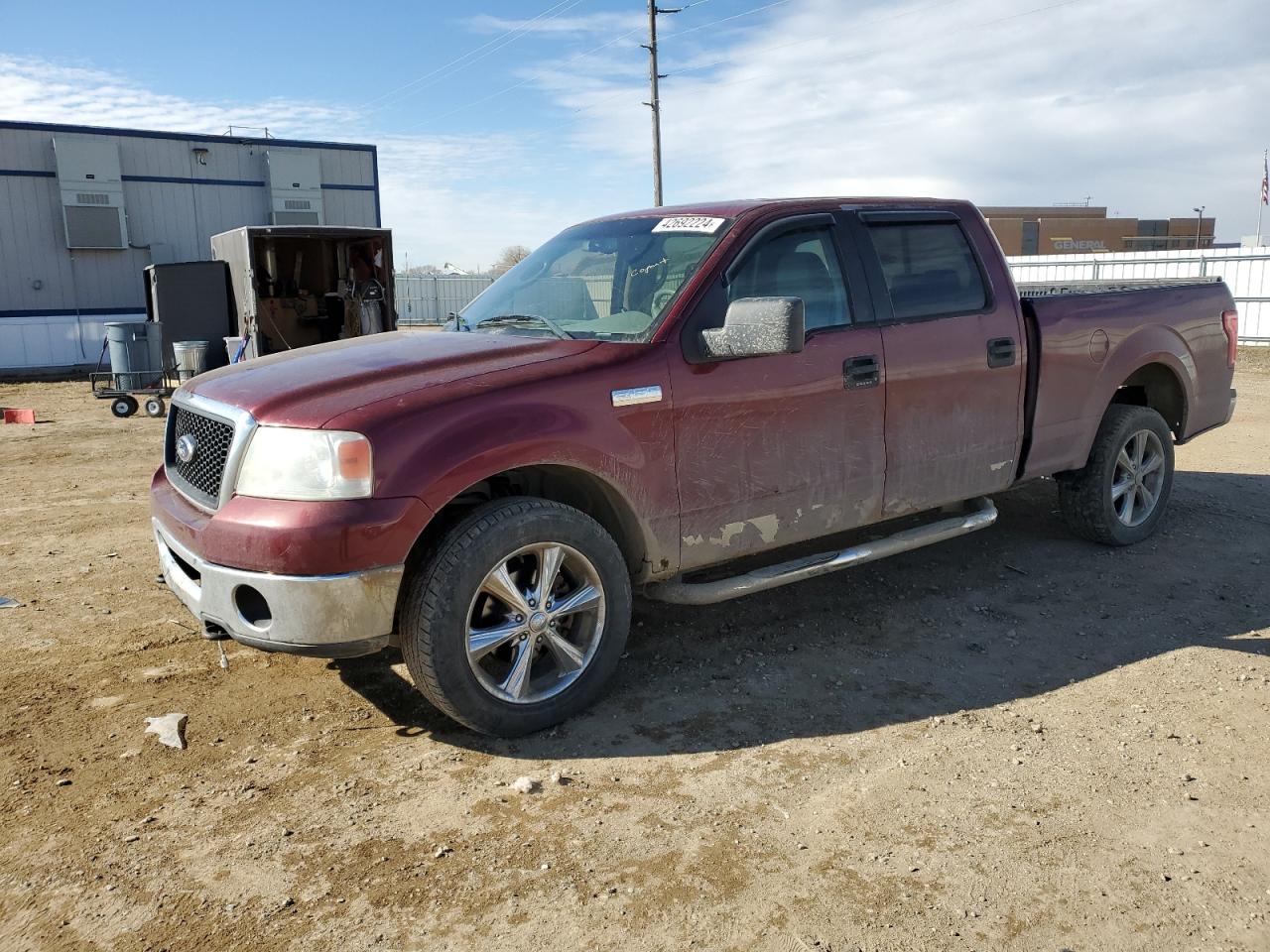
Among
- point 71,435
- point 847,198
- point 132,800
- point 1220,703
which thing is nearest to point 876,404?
point 847,198

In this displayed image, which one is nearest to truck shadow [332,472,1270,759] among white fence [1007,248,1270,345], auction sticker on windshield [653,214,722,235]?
auction sticker on windshield [653,214,722,235]

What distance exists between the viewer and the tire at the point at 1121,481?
5773 mm

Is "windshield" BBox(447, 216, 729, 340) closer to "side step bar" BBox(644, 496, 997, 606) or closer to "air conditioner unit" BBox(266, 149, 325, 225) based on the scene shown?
"side step bar" BBox(644, 496, 997, 606)

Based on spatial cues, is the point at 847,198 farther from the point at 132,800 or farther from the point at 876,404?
the point at 132,800

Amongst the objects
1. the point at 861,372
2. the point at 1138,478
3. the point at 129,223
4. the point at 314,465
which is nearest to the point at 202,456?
the point at 314,465

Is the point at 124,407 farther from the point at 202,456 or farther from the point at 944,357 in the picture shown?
the point at 944,357

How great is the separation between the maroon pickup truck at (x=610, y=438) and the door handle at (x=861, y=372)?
0.01 metres

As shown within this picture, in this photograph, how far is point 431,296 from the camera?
3862cm

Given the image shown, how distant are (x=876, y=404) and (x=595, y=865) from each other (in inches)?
97.8

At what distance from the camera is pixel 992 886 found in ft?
9.12

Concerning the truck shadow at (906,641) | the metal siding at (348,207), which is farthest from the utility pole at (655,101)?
the truck shadow at (906,641)

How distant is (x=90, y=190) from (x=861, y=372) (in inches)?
878

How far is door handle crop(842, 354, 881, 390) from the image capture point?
441 cm

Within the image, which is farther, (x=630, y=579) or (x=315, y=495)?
(x=630, y=579)
